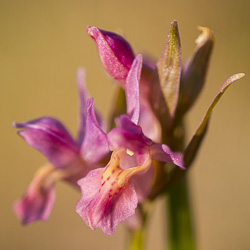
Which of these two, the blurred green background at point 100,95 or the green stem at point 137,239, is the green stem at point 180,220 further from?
the blurred green background at point 100,95

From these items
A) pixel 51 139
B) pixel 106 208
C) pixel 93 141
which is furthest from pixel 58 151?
pixel 106 208

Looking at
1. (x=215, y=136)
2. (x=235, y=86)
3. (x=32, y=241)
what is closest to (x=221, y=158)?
(x=215, y=136)

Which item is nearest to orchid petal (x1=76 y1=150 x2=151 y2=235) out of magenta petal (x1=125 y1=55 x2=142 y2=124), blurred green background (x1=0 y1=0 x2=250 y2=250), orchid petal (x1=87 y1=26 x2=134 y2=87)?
magenta petal (x1=125 y1=55 x2=142 y2=124)

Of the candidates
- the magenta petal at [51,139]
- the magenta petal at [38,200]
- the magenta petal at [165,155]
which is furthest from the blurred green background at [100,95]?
the magenta petal at [165,155]

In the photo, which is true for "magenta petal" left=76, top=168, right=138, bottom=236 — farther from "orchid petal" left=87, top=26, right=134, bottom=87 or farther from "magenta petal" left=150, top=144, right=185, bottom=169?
"orchid petal" left=87, top=26, right=134, bottom=87

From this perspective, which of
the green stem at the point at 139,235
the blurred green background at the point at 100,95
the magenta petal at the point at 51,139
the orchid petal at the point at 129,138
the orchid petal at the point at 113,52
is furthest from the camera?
the blurred green background at the point at 100,95

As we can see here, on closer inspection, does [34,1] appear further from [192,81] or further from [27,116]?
[192,81]
